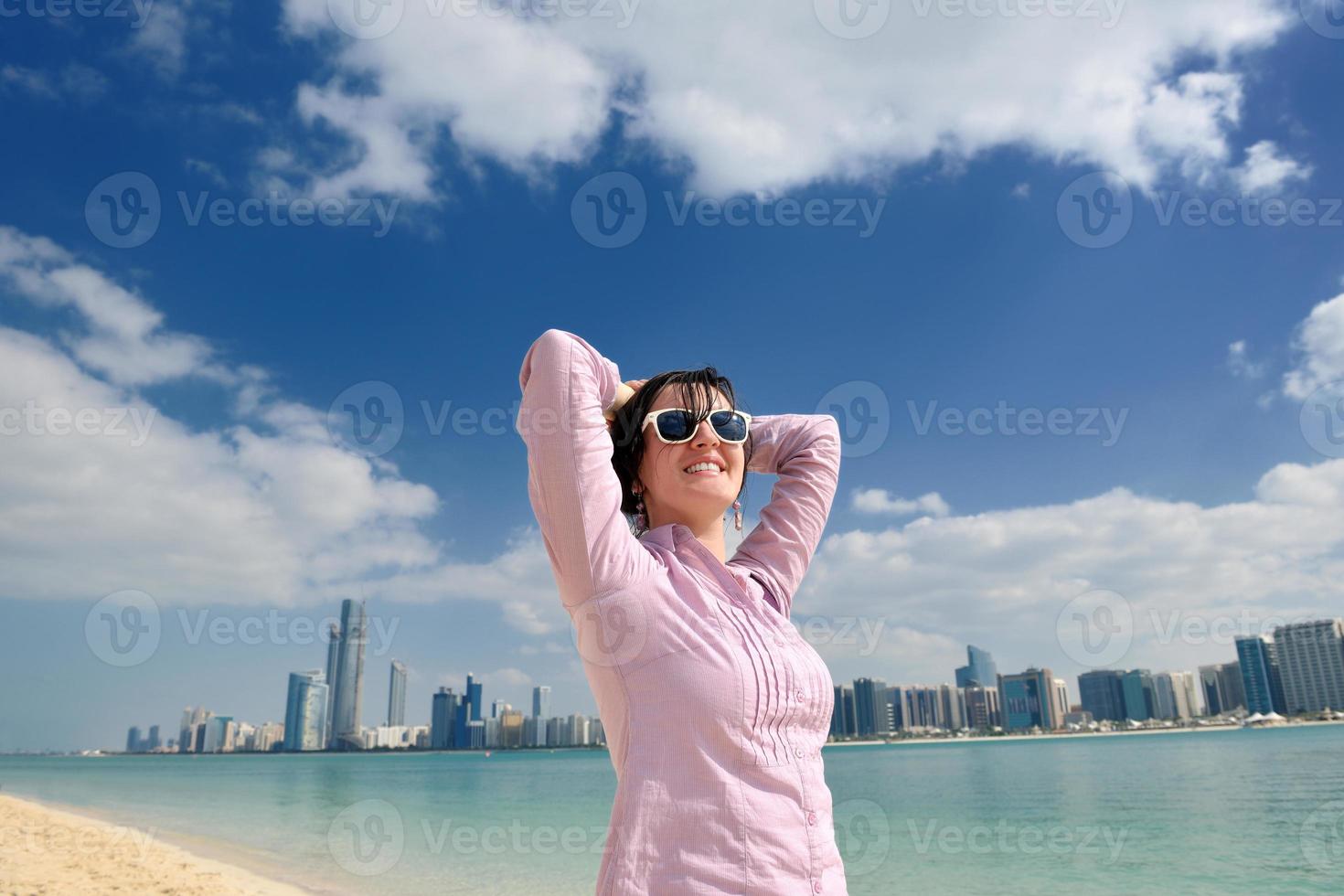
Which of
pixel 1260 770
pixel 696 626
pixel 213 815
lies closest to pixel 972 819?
pixel 1260 770

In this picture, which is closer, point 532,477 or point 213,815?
point 532,477

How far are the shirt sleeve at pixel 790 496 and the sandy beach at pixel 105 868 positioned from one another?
1090 cm

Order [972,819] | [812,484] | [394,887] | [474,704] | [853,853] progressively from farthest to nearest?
[474,704]
[972,819]
[853,853]
[394,887]
[812,484]

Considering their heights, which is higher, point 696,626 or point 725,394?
point 725,394

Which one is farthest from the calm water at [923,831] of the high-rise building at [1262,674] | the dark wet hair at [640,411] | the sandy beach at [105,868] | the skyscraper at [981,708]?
Result: the skyscraper at [981,708]

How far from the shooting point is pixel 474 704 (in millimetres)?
112750

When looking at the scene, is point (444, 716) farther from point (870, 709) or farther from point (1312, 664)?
point (1312, 664)

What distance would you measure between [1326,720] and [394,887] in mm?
102041

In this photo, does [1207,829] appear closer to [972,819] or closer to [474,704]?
[972,819]
